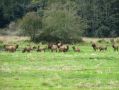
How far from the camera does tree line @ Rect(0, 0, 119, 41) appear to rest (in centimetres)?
6475

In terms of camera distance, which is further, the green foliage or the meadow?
the green foliage

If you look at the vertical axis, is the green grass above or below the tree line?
above

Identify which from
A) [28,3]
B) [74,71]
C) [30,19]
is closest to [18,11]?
[28,3]

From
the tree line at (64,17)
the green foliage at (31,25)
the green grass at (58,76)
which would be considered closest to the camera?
the green grass at (58,76)

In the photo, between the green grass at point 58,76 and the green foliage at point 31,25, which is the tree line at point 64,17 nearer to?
the green foliage at point 31,25

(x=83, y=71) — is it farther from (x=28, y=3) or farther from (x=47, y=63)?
(x=28, y=3)

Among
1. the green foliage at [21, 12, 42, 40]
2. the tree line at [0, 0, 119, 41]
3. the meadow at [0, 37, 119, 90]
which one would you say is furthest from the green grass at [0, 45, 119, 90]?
the green foliage at [21, 12, 42, 40]

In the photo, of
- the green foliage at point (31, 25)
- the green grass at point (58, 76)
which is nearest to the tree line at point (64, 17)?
the green foliage at point (31, 25)

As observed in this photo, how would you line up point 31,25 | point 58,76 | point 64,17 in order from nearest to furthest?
point 58,76 → point 64,17 → point 31,25

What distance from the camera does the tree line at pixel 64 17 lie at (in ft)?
212

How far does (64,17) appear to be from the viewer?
6531 cm

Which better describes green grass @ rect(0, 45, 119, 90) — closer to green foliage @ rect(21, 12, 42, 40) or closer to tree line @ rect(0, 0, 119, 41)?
tree line @ rect(0, 0, 119, 41)

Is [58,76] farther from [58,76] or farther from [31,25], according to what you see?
[31,25]

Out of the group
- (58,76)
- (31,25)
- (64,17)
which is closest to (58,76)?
(58,76)
